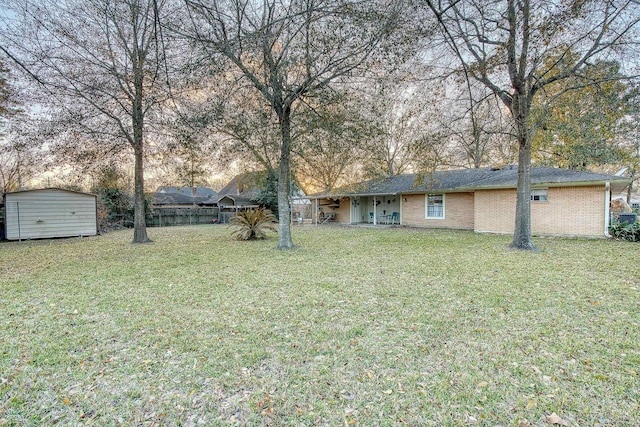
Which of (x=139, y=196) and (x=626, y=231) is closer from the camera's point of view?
(x=626, y=231)

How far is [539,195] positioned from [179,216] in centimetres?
2285

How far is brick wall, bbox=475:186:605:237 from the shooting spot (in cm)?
1128

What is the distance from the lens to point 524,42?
792cm

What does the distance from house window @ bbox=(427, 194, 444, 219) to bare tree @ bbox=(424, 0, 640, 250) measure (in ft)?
22.8

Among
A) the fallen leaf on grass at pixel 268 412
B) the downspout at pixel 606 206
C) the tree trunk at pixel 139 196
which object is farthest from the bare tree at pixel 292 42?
the downspout at pixel 606 206

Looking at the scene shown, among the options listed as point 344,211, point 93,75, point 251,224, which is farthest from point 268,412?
point 344,211

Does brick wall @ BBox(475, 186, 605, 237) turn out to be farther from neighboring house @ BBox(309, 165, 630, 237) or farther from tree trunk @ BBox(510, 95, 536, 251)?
tree trunk @ BBox(510, 95, 536, 251)

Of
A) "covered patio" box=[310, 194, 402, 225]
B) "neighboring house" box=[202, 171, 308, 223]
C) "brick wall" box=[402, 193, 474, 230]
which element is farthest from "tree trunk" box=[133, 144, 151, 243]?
"brick wall" box=[402, 193, 474, 230]

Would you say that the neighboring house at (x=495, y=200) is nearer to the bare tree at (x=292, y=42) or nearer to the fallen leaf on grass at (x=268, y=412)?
the bare tree at (x=292, y=42)

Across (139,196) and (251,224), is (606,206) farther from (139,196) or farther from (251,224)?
(139,196)

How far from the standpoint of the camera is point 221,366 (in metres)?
2.79

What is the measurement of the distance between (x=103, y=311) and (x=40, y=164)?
387 inches

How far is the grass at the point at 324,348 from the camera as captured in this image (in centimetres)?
222

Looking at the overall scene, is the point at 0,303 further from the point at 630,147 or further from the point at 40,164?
the point at 630,147
